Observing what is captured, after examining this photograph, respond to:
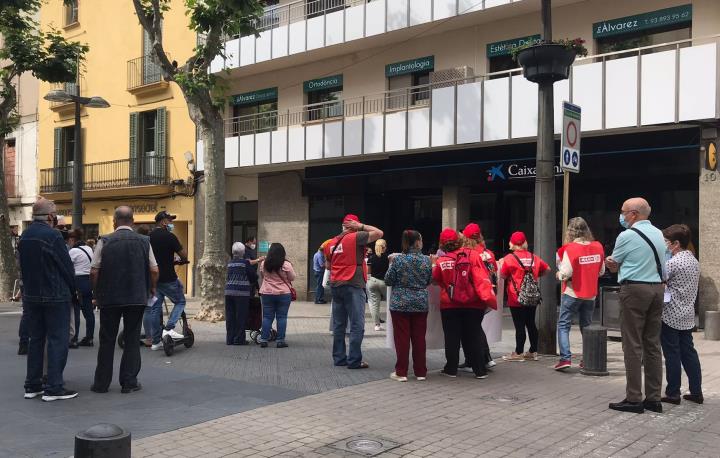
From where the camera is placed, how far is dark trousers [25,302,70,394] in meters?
6.51

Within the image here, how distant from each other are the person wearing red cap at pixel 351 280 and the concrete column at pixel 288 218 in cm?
1233

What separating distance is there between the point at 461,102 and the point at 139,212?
13.5 m

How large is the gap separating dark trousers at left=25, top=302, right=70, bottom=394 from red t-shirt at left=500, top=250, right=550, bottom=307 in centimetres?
515

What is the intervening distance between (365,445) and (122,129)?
74.0ft

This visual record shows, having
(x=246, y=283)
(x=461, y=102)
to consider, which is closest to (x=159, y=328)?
(x=246, y=283)

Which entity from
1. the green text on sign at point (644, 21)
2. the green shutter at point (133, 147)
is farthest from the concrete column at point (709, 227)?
the green shutter at point (133, 147)

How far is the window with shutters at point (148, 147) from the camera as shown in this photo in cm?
2352

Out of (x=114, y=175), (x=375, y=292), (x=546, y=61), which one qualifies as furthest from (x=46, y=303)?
(x=114, y=175)

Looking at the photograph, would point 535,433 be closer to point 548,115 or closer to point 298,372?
point 298,372

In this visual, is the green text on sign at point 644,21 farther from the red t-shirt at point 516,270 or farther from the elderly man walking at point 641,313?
the elderly man walking at point 641,313

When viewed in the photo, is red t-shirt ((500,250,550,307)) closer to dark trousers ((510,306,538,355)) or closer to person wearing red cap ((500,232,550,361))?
person wearing red cap ((500,232,550,361))

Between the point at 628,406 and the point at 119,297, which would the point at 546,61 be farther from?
the point at 119,297

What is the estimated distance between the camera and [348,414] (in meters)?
6.07

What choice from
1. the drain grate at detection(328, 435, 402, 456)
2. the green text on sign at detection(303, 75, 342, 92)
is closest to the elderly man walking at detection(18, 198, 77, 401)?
the drain grate at detection(328, 435, 402, 456)
